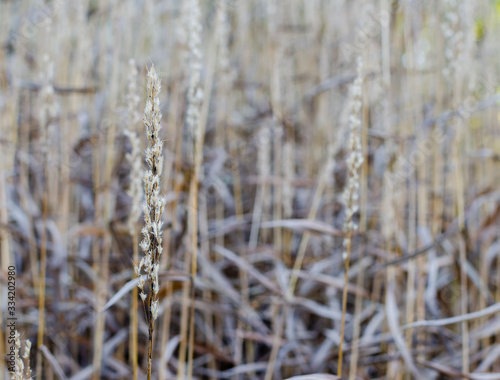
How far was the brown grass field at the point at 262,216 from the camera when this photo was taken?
3.59 feet

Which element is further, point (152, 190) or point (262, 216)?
point (262, 216)

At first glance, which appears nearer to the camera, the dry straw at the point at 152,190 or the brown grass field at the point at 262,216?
the dry straw at the point at 152,190

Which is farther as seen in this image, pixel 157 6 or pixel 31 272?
pixel 157 6

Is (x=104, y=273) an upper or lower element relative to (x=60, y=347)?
upper

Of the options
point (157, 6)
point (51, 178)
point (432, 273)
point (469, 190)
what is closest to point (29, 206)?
point (51, 178)

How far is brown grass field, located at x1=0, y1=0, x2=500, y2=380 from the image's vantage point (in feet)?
3.59

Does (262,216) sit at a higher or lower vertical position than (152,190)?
lower

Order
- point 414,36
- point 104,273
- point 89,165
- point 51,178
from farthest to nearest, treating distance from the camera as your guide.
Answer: point 89,165
point 51,178
point 414,36
point 104,273

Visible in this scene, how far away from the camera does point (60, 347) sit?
1.21 meters

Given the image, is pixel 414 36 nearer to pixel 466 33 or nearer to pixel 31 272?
pixel 466 33

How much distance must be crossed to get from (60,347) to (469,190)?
1633 millimetres

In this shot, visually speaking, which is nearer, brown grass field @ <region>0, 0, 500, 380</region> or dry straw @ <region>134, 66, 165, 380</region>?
dry straw @ <region>134, 66, 165, 380</region>

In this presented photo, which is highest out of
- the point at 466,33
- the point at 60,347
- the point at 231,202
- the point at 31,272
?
the point at 466,33

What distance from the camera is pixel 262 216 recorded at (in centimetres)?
174
